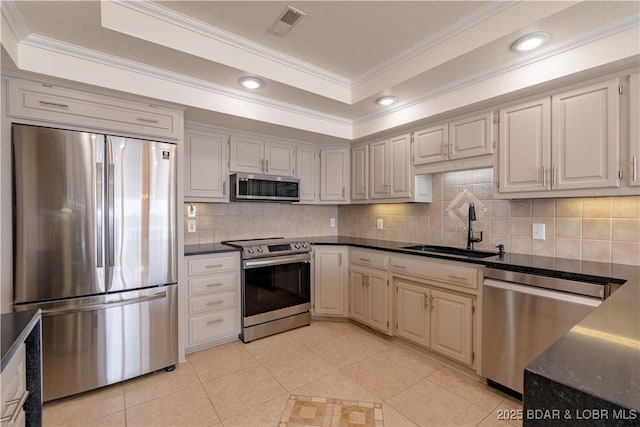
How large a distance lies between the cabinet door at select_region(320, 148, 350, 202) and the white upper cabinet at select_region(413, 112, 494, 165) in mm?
1028

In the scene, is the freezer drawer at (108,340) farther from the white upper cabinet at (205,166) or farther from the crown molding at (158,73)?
the crown molding at (158,73)

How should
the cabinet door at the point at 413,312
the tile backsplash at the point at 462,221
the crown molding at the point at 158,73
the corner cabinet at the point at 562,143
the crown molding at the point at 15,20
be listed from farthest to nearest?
the cabinet door at the point at 413,312 < the tile backsplash at the point at 462,221 < the crown molding at the point at 158,73 < the corner cabinet at the point at 562,143 < the crown molding at the point at 15,20

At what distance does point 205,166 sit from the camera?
3043 millimetres

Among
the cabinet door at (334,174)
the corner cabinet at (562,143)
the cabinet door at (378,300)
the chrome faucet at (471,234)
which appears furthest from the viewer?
the cabinet door at (334,174)

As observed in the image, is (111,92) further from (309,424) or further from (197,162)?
(309,424)

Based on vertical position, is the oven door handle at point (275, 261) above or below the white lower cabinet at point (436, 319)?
above

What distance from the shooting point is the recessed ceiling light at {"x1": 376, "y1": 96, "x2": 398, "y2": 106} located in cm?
286

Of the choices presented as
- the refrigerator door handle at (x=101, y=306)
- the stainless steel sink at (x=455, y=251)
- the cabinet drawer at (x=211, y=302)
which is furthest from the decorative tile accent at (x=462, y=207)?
the refrigerator door handle at (x=101, y=306)

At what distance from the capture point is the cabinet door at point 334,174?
3816mm

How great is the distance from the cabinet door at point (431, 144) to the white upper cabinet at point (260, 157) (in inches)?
57.1

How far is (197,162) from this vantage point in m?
2.99

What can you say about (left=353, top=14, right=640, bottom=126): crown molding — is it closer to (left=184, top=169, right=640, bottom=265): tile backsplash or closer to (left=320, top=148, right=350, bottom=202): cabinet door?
(left=184, top=169, right=640, bottom=265): tile backsplash

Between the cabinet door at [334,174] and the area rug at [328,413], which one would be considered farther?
the cabinet door at [334,174]

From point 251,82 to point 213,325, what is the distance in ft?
7.30
